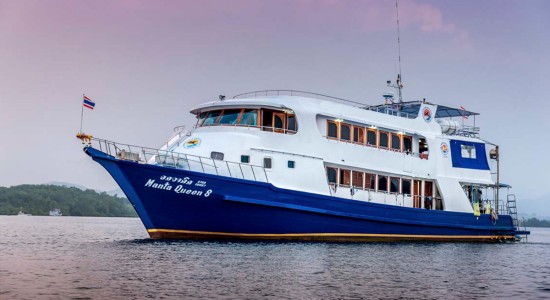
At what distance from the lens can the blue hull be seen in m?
21.7

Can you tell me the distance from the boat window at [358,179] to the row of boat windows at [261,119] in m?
3.73

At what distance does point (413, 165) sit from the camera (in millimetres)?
28750

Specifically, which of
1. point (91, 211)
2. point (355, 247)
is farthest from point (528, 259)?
point (91, 211)

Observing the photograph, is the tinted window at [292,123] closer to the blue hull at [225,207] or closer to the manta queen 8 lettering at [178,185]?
the blue hull at [225,207]

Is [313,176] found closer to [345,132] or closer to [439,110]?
[345,132]

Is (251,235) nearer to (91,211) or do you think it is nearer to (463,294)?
(463,294)

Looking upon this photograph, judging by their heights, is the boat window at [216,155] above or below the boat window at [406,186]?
above

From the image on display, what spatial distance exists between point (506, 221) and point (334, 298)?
2198 cm

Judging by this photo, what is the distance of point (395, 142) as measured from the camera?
28594 millimetres

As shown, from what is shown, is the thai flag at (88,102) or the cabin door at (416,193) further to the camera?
the cabin door at (416,193)

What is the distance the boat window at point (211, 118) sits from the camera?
2558 centimetres

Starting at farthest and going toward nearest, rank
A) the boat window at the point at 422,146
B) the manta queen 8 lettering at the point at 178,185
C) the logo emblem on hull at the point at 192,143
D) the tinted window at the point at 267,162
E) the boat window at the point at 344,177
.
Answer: the boat window at the point at 422,146 < the boat window at the point at 344,177 < the logo emblem on hull at the point at 192,143 < the tinted window at the point at 267,162 < the manta queen 8 lettering at the point at 178,185

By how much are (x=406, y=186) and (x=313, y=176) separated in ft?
20.2

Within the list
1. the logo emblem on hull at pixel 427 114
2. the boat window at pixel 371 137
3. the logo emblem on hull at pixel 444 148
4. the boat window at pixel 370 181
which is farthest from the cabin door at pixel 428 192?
the boat window at pixel 371 137
